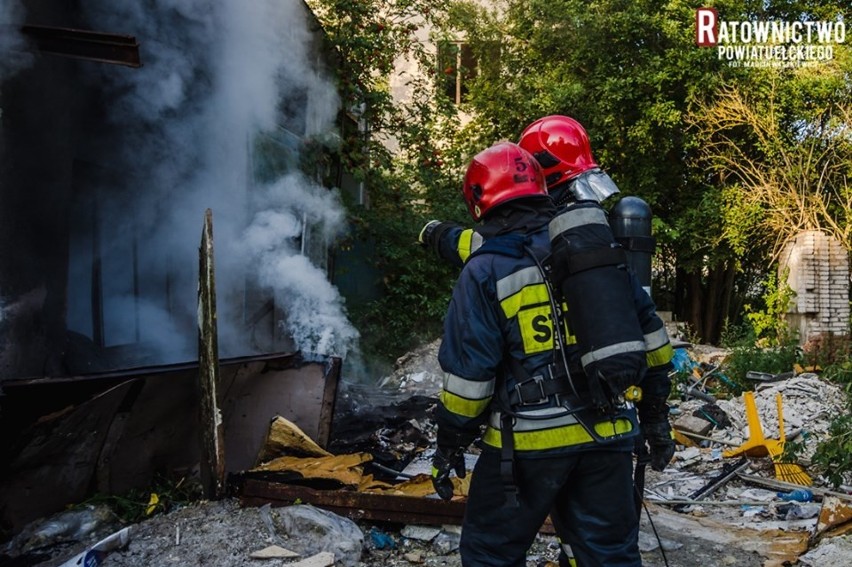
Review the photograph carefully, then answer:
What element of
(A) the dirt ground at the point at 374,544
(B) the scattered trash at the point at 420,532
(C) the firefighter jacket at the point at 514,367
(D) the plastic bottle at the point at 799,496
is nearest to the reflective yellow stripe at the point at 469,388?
(C) the firefighter jacket at the point at 514,367

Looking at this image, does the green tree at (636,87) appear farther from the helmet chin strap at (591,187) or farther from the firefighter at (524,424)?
the firefighter at (524,424)

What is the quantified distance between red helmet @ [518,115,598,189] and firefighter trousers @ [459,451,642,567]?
1.57m

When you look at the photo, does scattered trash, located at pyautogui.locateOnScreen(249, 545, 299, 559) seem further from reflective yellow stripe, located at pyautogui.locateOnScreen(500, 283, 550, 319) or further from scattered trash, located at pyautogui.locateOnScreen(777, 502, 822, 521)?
scattered trash, located at pyautogui.locateOnScreen(777, 502, 822, 521)

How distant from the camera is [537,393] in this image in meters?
2.45

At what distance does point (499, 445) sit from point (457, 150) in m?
10.0

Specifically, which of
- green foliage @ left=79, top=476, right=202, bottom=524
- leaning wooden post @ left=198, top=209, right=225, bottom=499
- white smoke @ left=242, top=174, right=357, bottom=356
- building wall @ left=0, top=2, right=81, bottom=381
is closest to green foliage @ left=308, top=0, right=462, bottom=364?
white smoke @ left=242, top=174, right=357, bottom=356

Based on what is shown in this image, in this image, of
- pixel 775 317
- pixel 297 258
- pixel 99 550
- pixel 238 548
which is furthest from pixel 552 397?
pixel 775 317

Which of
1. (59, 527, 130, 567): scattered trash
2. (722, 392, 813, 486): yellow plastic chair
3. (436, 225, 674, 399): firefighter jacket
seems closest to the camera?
(436, 225, 674, 399): firefighter jacket

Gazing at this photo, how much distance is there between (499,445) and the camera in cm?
252

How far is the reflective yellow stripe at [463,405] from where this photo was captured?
2445mm

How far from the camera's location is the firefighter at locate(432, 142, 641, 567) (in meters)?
2.43

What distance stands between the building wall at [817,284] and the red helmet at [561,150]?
7.90 metres

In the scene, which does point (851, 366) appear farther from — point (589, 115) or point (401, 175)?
point (589, 115)

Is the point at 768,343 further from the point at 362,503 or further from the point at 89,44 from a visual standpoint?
the point at 89,44
